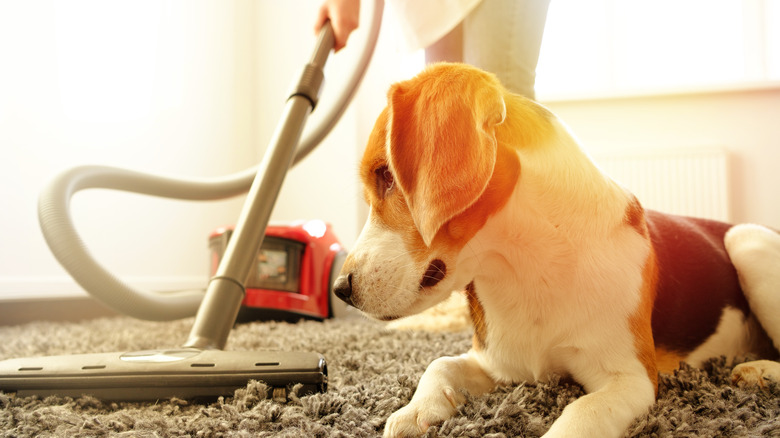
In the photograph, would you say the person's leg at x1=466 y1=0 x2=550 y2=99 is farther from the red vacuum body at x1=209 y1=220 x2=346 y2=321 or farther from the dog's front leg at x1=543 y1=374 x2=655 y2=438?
the red vacuum body at x1=209 y1=220 x2=346 y2=321

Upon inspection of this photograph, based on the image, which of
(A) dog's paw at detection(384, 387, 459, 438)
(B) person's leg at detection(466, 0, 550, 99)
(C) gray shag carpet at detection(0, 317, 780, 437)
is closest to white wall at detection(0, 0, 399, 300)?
(B) person's leg at detection(466, 0, 550, 99)

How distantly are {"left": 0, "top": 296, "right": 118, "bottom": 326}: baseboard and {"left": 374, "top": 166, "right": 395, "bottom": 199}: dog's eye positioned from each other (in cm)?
212

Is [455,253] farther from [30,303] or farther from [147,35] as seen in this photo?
[147,35]

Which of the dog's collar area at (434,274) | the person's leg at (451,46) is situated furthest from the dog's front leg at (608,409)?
the person's leg at (451,46)

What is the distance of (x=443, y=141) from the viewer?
928mm

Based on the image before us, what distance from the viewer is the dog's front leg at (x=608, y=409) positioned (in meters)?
0.84

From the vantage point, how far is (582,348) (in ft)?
3.33

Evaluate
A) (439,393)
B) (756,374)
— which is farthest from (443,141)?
(756,374)

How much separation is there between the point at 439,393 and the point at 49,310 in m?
2.74

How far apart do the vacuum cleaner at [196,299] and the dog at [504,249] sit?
0.28 meters

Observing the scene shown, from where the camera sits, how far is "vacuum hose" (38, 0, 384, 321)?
160 cm

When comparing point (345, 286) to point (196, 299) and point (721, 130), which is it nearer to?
point (196, 299)

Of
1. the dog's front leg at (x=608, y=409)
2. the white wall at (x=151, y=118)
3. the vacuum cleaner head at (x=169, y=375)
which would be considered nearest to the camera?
the dog's front leg at (x=608, y=409)

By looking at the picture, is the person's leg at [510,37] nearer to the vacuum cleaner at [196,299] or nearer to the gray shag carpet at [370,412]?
the vacuum cleaner at [196,299]
